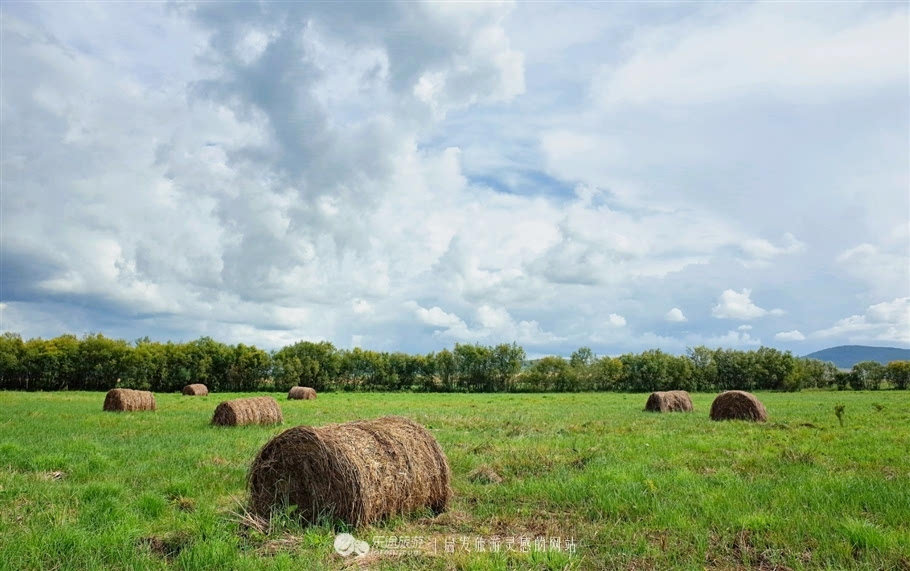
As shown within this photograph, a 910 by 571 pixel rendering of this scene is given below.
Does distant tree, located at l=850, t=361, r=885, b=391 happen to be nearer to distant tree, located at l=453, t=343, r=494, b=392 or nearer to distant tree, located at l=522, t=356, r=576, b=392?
distant tree, located at l=522, t=356, r=576, b=392

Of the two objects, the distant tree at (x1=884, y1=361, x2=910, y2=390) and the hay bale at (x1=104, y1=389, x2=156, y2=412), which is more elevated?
the distant tree at (x1=884, y1=361, x2=910, y2=390)

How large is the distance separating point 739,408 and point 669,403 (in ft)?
23.0

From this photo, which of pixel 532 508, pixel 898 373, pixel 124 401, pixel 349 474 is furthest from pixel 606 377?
pixel 349 474

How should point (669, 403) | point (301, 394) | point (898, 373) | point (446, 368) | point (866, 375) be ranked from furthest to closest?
1. point (446, 368)
2. point (898, 373)
3. point (866, 375)
4. point (301, 394)
5. point (669, 403)

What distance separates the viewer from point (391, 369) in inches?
4161

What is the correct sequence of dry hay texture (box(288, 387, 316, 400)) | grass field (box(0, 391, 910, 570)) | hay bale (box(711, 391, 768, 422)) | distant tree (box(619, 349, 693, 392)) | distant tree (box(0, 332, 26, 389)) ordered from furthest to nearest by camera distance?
distant tree (box(619, 349, 693, 392)) < distant tree (box(0, 332, 26, 389)) < dry hay texture (box(288, 387, 316, 400)) < hay bale (box(711, 391, 768, 422)) < grass field (box(0, 391, 910, 570))

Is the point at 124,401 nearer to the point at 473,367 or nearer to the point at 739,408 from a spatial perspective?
the point at 739,408

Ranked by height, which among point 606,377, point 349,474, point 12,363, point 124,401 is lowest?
point 349,474

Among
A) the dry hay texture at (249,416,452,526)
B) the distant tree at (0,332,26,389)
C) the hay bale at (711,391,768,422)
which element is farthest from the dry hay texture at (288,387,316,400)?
the distant tree at (0,332,26,389)

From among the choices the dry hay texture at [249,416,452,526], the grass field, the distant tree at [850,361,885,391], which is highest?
the distant tree at [850,361,885,391]

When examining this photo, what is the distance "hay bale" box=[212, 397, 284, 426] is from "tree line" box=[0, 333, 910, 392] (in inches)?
2766

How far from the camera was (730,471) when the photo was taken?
11.5 metres

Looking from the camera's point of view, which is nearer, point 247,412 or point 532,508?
point 532,508

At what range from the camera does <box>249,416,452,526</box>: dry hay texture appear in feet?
26.8
